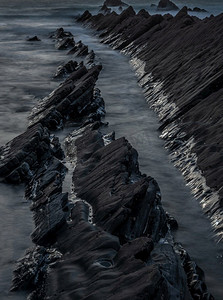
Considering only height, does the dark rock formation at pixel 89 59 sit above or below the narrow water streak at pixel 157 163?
below

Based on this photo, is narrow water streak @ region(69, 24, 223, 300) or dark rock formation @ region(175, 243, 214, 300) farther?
narrow water streak @ region(69, 24, 223, 300)

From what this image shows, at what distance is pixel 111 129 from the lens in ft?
58.0

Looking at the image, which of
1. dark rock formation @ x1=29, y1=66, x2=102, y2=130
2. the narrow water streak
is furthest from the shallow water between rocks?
dark rock formation @ x1=29, y1=66, x2=102, y2=130

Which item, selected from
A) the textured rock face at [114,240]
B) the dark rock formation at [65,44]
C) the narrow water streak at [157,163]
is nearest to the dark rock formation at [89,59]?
the narrow water streak at [157,163]

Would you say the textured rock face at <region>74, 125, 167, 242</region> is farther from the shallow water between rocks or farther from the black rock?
the black rock

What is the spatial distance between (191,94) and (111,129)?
307cm

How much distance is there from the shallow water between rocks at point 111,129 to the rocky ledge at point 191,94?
386 millimetres

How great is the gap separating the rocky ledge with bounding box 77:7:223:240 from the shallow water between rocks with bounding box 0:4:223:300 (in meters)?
0.39

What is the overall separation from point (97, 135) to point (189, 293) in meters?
7.40


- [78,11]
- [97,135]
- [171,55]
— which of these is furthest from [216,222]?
[78,11]

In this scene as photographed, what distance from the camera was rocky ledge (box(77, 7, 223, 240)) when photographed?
12.4m

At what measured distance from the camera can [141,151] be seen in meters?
15.5

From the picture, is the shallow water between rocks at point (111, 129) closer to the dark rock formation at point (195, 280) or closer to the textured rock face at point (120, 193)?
the dark rock formation at point (195, 280)

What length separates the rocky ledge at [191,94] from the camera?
12.4 m
